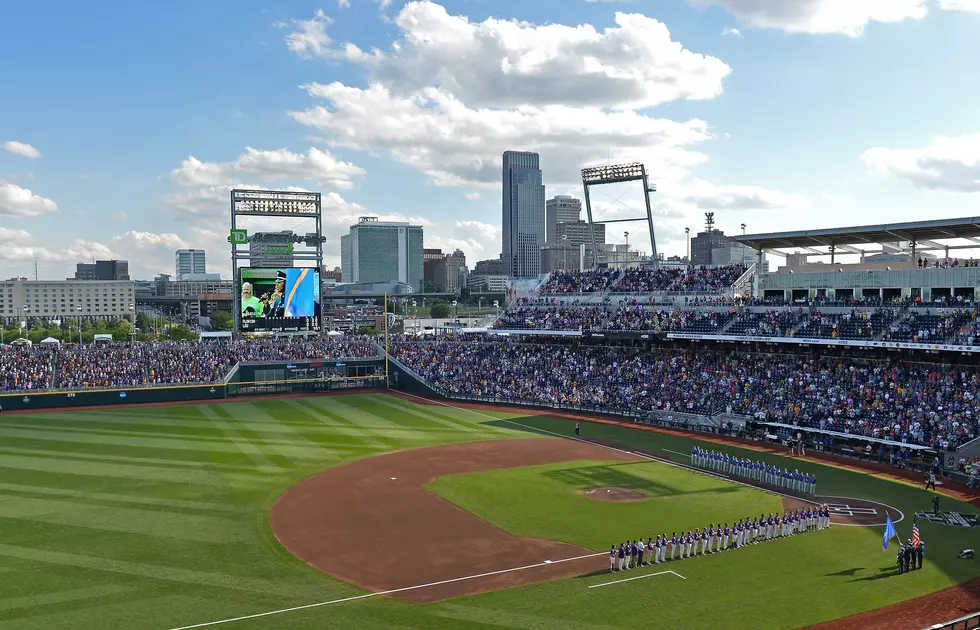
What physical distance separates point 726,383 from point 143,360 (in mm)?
45474

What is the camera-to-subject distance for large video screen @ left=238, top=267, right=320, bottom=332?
5850 centimetres

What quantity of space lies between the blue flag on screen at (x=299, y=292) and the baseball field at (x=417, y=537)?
2052 centimetres

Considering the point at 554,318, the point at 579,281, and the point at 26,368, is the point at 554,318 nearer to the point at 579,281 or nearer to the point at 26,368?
the point at 579,281

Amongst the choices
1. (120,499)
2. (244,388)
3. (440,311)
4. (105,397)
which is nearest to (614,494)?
(120,499)

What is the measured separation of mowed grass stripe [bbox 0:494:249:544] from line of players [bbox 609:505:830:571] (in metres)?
12.7

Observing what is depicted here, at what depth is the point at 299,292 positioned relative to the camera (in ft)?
197

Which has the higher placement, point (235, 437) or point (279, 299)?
point (279, 299)

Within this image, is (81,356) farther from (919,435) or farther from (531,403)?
(919,435)

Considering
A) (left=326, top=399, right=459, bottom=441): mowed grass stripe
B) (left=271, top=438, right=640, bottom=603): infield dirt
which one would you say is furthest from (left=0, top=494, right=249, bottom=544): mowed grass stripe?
(left=326, top=399, right=459, bottom=441): mowed grass stripe

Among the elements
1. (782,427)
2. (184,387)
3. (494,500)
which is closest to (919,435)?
(782,427)

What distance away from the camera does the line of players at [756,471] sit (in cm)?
2958

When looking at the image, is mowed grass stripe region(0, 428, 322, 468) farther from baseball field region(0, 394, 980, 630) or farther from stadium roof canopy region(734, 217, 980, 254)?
stadium roof canopy region(734, 217, 980, 254)

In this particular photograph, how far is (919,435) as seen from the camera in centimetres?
3394

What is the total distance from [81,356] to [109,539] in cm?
3959
